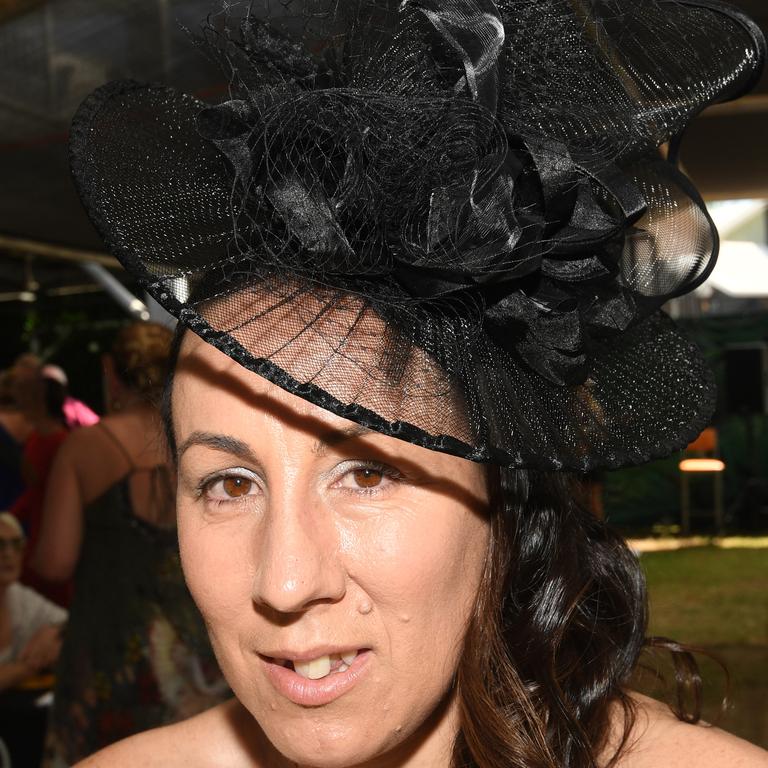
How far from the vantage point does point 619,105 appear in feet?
3.30

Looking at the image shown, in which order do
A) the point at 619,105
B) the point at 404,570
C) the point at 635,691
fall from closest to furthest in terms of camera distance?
the point at 404,570, the point at 619,105, the point at 635,691

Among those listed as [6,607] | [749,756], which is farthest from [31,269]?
[749,756]

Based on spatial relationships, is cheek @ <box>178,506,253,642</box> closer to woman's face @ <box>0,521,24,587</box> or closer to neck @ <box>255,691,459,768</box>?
neck @ <box>255,691,459,768</box>

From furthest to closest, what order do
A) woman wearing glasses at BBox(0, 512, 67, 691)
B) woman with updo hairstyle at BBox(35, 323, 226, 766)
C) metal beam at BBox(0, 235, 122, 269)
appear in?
metal beam at BBox(0, 235, 122, 269), woman wearing glasses at BBox(0, 512, 67, 691), woman with updo hairstyle at BBox(35, 323, 226, 766)

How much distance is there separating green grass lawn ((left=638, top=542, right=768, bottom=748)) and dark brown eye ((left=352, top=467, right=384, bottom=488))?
206 centimetres

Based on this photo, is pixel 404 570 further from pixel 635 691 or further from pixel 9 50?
pixel 9 50

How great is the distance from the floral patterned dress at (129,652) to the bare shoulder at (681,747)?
1.36 metres

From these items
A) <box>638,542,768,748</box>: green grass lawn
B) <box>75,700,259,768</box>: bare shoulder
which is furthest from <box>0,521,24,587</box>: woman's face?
<box>638,542,768,748</box>: green grass lawn

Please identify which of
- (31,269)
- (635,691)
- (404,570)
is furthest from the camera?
(31,269)

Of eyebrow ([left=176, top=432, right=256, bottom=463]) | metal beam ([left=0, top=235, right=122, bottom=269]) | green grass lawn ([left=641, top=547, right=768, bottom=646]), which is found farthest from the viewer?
metal beam ([left=0, top=235, right=122, bottom=269])

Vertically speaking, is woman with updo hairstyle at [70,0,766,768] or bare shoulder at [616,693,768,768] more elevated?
woman with updo hairstyle at [70,0,766,768]

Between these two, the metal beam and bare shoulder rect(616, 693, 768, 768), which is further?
the metal beam

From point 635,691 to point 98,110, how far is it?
3.29ft

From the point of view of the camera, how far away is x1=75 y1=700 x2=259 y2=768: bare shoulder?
4.36ft
